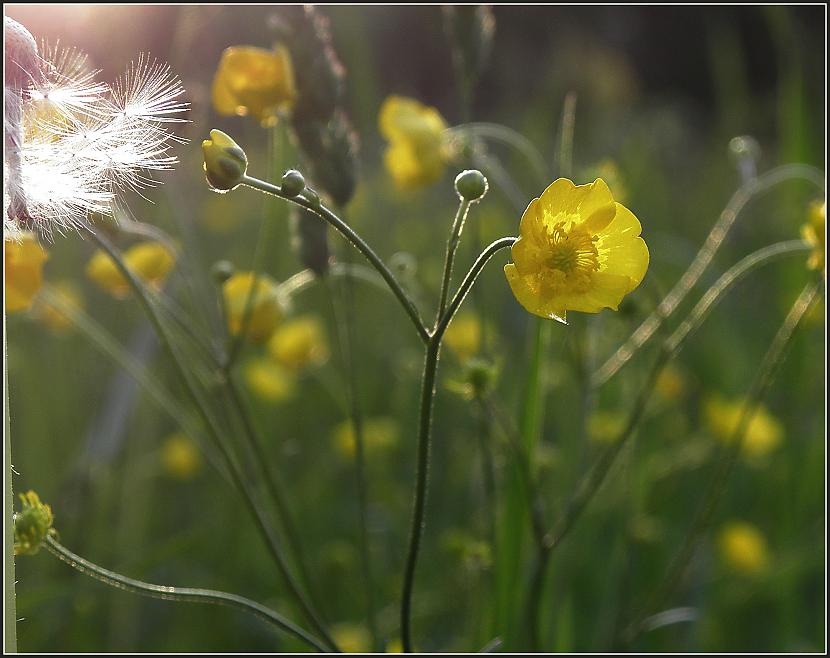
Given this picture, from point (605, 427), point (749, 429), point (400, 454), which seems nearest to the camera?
point (605, 427)

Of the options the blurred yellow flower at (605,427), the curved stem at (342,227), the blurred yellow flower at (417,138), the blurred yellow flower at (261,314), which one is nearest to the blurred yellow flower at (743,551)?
the blurred yellow flower at (605,427)

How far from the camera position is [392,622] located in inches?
59.6

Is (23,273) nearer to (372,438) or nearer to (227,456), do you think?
(227,456)

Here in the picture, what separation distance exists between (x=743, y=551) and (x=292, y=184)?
5.50 feet

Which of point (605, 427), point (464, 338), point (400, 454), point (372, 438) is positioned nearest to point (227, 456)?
point (464, 338)

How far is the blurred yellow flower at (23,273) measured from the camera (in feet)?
3.08

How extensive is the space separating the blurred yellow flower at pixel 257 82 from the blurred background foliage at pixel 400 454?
42mm

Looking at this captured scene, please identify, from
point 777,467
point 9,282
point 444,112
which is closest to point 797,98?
point 777,467

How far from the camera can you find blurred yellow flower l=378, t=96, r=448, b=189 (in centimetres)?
127

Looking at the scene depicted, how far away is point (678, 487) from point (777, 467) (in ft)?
0.87

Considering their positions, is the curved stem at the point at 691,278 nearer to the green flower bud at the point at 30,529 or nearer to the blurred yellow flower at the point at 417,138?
the blurred yellow flower at the point at 417,138

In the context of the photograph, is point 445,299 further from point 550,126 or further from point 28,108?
point 550,126

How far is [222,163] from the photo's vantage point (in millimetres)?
615

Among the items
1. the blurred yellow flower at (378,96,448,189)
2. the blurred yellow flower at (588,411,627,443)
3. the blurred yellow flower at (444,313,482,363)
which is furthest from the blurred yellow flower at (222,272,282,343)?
the blurred yellow flower at (588,411,627,443)
